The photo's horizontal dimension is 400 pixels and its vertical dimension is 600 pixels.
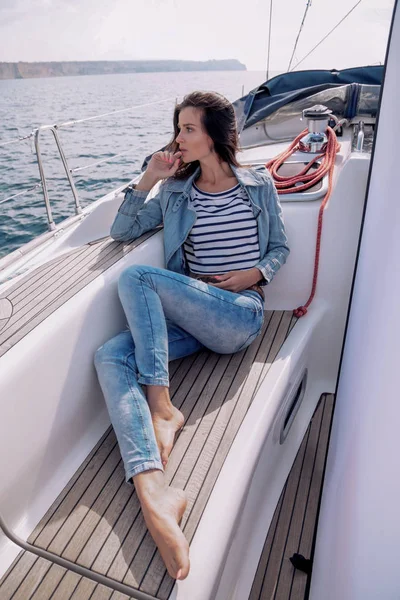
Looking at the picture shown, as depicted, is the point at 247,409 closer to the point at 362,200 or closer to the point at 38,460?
the point at 38,460

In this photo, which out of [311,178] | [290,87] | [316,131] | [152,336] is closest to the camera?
[152,336]

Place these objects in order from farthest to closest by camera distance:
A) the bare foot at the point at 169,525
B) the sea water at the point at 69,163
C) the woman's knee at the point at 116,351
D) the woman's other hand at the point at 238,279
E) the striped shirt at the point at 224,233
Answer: the sea water at the point at 69,163 → the striped shirt at the point at 224,233 → the woman's other hand at the point at 238,279 → the woman's knee at the point at 116,351 → the bare foot at the point at 169,525

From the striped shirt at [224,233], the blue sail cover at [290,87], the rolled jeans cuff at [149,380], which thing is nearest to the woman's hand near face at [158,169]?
the striped shirt at [224,233]

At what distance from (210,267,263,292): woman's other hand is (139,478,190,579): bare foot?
0.64 metres

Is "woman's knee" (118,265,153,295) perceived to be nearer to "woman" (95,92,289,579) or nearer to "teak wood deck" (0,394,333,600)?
"woman" (95,92,289,579)

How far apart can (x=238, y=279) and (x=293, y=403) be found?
0.47 m

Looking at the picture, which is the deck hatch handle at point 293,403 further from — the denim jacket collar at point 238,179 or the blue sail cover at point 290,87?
the blue sail cover at point 290,87

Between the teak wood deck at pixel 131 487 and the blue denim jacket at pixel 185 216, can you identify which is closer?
the teak wood deck at pixel 131 487

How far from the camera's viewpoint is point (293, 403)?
156cm

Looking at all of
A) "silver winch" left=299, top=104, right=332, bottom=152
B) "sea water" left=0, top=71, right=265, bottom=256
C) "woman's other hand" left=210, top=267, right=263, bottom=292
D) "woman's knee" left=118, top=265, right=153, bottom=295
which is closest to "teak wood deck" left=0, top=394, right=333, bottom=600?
"woman's knee" left=118, top=265, right=153, bottom=295

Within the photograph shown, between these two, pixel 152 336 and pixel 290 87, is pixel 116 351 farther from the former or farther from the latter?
pixel 290 87

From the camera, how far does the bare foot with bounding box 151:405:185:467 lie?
1.09 meters

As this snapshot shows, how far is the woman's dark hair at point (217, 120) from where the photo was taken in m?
1.46

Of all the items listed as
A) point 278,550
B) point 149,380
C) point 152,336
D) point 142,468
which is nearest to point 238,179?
point 152,336
